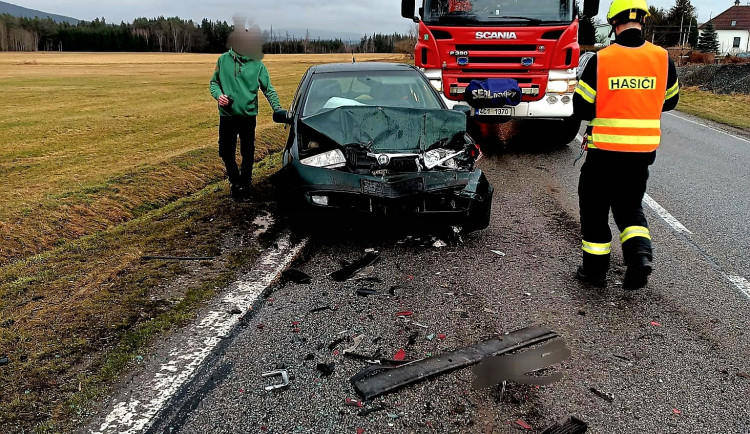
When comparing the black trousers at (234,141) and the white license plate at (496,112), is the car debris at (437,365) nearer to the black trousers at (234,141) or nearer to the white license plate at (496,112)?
the black trousers at (234,141)

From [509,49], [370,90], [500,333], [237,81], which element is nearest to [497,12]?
[509,49]

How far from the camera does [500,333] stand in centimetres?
346

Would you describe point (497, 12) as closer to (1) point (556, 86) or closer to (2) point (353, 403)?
(1) point (556, 86)

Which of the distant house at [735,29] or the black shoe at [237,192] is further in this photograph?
the distant house at [735,29]

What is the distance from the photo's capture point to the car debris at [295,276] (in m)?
4.33

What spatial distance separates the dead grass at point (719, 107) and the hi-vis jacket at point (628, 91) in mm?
12558

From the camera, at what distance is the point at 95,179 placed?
8781 mm

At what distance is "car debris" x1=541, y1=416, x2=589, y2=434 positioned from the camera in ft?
8.38

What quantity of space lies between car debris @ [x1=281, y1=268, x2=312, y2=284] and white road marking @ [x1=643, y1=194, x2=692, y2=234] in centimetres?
366

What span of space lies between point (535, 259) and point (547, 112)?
513cm

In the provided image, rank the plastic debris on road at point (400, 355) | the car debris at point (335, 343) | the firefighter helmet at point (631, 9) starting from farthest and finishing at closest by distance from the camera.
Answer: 1. the firefighter helmet at point (631, 9)
2. the car debris at point (335, 343)
3. the plastic debris on road at point (400, 355)

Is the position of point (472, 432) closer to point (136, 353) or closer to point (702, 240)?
point (136, 353)

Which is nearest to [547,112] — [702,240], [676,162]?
[676,162]

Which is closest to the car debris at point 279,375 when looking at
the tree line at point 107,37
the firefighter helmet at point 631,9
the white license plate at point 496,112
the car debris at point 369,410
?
the car debris at point 369,410
